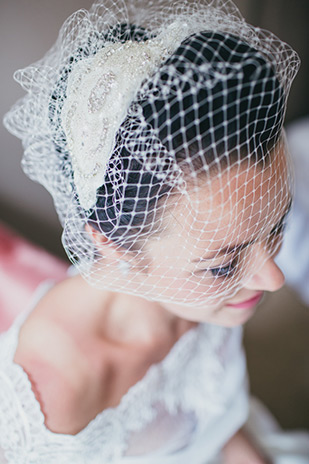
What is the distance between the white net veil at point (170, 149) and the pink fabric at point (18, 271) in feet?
1.63

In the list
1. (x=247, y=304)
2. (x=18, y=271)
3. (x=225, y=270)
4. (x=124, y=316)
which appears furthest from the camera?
(x=18, y=271)

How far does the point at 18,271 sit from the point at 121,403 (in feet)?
1.76

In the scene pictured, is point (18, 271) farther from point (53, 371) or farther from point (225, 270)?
point (225, 270)

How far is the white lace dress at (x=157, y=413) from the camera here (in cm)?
78

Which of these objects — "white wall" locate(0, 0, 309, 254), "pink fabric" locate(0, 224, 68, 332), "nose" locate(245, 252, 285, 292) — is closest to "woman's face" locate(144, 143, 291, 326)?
"nose" locate(245, 252, 285, 292)

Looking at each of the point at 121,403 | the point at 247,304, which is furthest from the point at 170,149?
the point at 121,403

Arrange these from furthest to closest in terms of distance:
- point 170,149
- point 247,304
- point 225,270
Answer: point 247,304 → point 225,270 → point 170,149

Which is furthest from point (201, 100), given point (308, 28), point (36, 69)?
point (308, 28)

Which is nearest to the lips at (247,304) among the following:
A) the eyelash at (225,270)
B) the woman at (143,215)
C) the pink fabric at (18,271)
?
the woman at (143,215)

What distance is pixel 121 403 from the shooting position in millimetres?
924

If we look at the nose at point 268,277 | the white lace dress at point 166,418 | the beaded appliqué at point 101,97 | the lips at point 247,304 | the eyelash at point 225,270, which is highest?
the beaded appliqué at point 101,97

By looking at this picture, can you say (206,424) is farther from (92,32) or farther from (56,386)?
(92,32)

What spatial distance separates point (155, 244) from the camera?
0.70 metres

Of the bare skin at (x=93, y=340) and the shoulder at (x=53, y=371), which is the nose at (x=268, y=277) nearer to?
the bare skin at (x=93, y=340)
